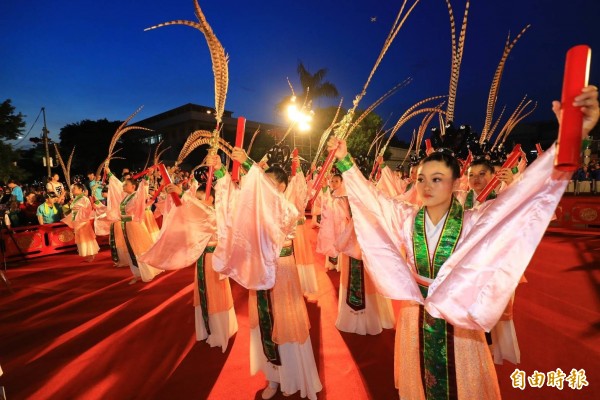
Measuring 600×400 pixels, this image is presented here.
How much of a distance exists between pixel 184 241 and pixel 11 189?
1243cm

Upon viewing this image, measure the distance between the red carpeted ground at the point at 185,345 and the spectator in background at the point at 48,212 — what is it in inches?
163

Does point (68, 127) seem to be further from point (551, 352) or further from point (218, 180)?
point (551, 352)

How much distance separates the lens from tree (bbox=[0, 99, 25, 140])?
757 inches

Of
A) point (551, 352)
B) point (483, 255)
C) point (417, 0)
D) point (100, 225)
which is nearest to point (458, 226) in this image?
point (483, 255)

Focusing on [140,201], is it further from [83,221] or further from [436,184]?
[436,184]

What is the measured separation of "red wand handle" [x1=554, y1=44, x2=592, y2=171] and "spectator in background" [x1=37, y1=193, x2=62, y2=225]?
12.5 meters

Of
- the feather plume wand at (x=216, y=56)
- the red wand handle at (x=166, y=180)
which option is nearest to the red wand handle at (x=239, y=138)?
the feather plume wand at (x=216, y=56)

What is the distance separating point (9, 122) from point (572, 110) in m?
26.5

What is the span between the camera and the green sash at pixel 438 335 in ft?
6.43

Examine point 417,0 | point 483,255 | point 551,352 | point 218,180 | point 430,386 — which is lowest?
point 551,352

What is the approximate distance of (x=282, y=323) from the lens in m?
2.90

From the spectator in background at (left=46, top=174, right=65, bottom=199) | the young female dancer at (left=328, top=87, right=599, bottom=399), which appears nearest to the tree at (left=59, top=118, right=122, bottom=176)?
the spectator in background at (left=46, top=174, right=65, bottom=199)

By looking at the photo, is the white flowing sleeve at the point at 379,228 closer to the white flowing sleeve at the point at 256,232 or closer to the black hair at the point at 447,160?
the black hair at the point at 447,160

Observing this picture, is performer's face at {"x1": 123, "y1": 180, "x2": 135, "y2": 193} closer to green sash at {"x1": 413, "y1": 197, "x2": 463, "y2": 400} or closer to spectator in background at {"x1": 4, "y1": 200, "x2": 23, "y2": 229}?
spectator in background at {"x1": 4, "y1": 200, "x2": 23, "y2": 229}
